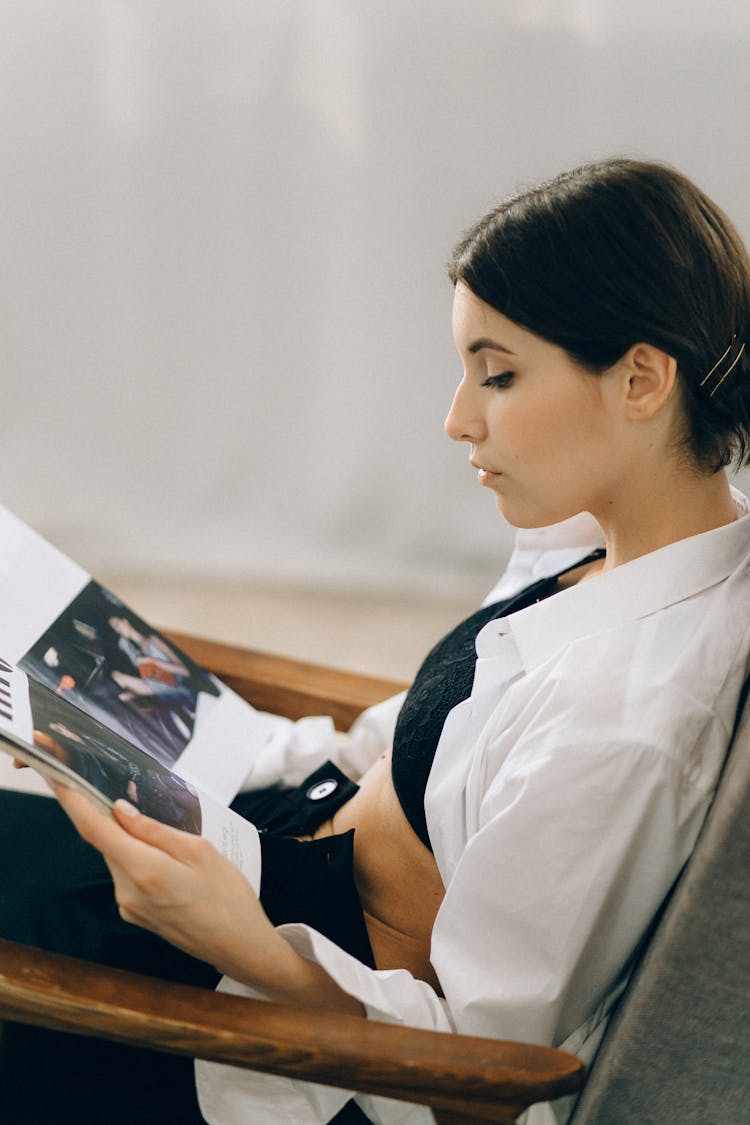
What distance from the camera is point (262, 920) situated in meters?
0.78

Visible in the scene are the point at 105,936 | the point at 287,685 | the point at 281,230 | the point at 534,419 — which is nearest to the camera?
the point at 534,419

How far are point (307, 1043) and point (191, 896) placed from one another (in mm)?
126

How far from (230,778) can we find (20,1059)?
1.10 ft

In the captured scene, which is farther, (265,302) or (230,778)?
(265,302)

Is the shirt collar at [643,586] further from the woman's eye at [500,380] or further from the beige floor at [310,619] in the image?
the beige floor at [310,619]

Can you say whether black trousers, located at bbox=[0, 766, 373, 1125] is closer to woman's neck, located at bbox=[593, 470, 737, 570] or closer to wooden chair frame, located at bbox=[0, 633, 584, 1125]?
wooden chair frame, located at bbox=[0, 633, 584, 1125]

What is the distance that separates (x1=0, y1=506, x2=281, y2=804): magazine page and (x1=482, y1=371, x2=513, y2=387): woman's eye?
1.41 feet

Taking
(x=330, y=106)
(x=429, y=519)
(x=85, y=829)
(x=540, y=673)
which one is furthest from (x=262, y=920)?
(x=330, y=106)

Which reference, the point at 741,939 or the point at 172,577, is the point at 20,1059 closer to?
the point at 741,939

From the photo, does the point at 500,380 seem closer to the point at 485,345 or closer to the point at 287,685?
the point at 485,345

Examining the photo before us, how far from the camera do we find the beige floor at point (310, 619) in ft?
5.78

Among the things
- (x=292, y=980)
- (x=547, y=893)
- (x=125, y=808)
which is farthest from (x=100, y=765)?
(x=547, y=893)

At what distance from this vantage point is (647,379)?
816mm

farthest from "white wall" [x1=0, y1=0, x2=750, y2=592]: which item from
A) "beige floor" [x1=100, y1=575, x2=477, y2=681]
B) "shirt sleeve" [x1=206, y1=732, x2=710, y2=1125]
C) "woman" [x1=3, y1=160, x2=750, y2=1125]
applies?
"shirt sleeve" [x1=206, y1=732, x2=710, y2=1125]
